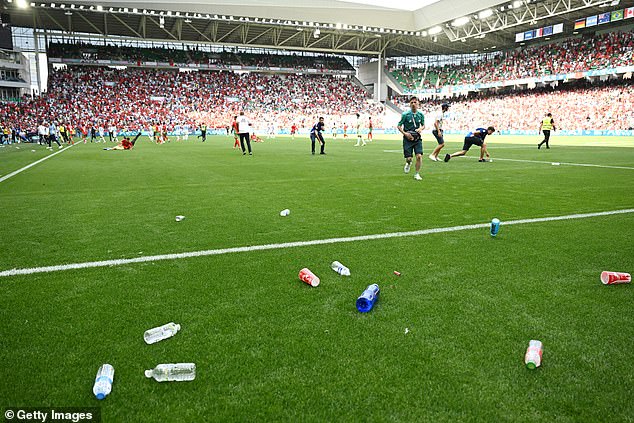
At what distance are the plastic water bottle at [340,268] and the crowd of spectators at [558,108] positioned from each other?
1512 inches

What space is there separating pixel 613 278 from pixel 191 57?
70871 millimetres

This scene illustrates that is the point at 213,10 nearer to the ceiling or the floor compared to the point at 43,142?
nearer to the ceiling

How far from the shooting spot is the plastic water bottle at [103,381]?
7.59 ft

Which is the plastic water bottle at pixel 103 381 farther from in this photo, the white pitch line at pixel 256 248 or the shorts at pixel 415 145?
the shorts at pixel 415 145

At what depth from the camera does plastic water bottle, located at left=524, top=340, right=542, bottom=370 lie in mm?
2584

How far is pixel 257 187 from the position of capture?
32.6ft

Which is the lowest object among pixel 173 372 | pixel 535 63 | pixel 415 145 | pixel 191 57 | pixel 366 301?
pixel 173 372

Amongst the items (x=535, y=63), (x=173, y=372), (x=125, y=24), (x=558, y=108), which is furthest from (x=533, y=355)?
(x=535, y=63)

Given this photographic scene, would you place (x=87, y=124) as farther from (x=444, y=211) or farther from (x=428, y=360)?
(x=428, y=360)

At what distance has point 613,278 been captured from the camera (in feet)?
12.5

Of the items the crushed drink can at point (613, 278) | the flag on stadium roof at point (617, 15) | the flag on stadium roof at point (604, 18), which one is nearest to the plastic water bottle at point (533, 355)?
the crushed drink can at point (613, 278)

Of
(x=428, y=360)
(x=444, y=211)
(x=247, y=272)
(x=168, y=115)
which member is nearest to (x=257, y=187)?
(x=444, y=211)

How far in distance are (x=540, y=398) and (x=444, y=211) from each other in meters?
4.89

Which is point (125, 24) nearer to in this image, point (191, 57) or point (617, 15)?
point (191, 57)
